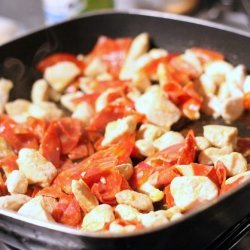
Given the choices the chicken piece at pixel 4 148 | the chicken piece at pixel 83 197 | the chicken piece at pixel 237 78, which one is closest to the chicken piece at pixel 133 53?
the chicken piece at pixel 237 78

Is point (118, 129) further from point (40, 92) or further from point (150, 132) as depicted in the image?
point (40, 92)

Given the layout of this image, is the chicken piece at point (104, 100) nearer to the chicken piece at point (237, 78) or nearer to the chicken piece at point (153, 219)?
the chicken piece at point (237, 78)

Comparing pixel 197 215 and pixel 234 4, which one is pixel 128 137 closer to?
pixel 197 215

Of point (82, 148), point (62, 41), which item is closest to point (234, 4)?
point (62, 41)

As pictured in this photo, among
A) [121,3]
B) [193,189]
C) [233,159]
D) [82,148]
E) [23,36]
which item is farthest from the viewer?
[121,3]

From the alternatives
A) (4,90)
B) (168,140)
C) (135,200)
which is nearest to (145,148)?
(168,140)

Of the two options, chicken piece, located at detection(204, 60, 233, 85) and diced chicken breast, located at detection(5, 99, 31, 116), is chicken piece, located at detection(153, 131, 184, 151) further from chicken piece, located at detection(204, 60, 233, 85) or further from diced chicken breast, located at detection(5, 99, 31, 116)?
diced chicken breast, located at detection(5, 99, 31, 116)

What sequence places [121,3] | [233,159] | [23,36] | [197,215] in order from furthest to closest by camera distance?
[121,3]
[23,36]
[233,159]
[197,215]
